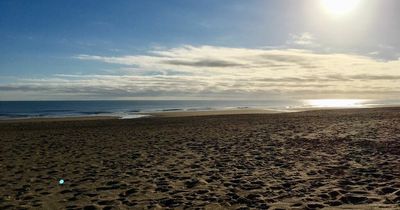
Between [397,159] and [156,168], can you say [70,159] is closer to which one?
[156,168]

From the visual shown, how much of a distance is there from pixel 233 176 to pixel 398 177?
3983 mm

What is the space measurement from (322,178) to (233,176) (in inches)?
87.9

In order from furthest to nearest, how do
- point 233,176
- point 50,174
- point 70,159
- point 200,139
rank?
point 200,139 → point 70,159 → point 50,174 → point 233,176

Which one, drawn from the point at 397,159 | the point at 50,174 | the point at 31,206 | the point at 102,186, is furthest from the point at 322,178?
the point at 50,174

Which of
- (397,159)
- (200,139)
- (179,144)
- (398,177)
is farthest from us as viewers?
(200,139)

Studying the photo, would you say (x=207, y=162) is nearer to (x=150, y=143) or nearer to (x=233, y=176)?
(x=233, y=176)

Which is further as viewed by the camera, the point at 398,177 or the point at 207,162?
the point at 207,162

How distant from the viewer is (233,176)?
917cm

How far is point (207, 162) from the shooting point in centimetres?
1127

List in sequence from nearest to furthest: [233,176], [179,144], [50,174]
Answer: [233,176] → [50,174] → [179,144]

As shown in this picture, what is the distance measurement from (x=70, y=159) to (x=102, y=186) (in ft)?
14.6

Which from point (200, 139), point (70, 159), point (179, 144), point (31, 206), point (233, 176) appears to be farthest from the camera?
point (200, 139)

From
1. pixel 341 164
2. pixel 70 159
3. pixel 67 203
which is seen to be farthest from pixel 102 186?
pixel 341 164

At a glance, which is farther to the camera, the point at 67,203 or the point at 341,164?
the point at 341,164
